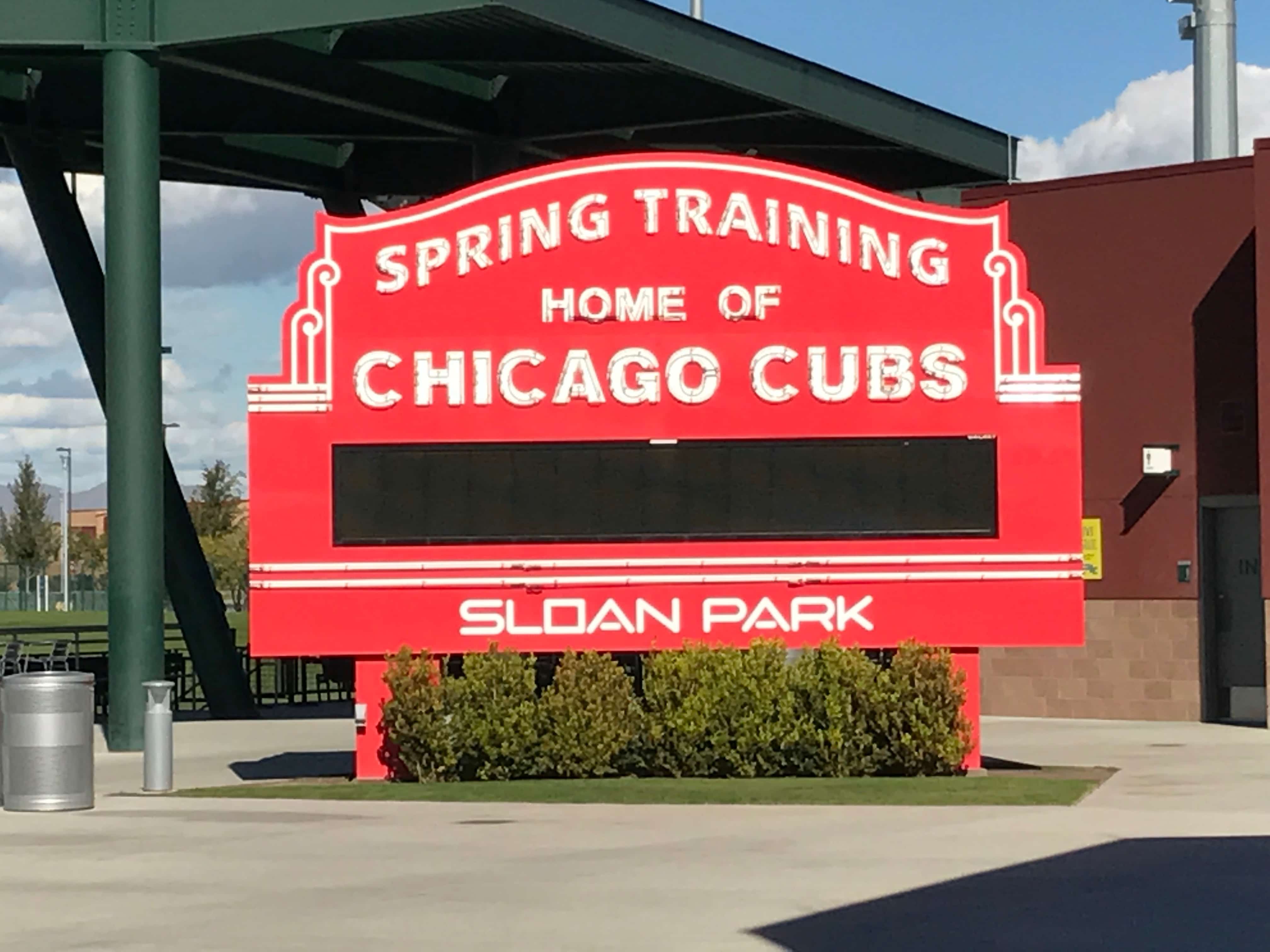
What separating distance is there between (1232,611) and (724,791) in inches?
547

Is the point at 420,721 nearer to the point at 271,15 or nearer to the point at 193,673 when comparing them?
the point at 271,15

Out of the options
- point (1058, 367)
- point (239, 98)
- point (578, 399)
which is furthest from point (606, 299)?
point (239, 98)

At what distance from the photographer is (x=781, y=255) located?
77.7 ft

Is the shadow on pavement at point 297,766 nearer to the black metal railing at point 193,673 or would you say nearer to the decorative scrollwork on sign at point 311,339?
the black metal railing at point 193,673

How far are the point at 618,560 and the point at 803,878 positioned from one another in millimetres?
9279

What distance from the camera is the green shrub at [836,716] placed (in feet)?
74.0

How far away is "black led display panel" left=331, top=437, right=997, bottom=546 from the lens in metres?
23.1

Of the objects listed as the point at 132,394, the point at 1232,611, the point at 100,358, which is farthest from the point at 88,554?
the point at 1232,611

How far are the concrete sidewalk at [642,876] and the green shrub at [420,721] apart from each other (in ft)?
7.16

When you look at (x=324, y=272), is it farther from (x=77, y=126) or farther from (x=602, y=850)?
(x=77, y=126)

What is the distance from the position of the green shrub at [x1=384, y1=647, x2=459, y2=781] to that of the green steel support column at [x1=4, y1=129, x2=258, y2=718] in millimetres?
13759

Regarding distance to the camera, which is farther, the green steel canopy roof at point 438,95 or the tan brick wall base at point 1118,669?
the tan brick wall base at point 1118,669

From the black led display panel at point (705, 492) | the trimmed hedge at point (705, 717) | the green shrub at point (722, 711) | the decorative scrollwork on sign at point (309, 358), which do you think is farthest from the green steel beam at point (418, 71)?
the green shrub at point (722, 711)

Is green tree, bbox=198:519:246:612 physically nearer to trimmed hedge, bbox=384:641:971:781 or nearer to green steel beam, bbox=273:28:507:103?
green steel beam, bbox=273:28:507:103
